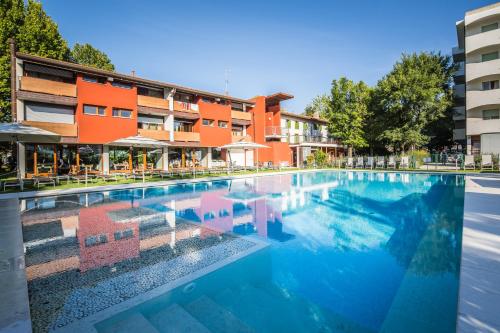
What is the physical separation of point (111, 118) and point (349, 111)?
28.6 metres

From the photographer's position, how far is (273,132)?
104ft

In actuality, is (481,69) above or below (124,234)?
above

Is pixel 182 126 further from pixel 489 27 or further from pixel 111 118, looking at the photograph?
pixel 489 27

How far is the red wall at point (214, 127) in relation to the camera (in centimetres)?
2610

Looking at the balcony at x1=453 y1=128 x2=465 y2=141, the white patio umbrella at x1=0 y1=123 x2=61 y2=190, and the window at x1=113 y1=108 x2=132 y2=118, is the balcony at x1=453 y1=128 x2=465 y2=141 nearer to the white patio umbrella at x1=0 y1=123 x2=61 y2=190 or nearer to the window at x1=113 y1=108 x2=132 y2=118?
the window at x1=113 y1=108 x2=132 y2=118

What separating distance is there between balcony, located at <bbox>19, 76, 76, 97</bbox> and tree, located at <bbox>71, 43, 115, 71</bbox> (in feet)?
50.2

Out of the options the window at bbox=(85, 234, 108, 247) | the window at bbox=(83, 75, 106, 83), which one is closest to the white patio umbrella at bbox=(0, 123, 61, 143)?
the window at bbox=(83, 75, 106, 83)

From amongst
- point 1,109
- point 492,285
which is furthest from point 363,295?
point 1,109

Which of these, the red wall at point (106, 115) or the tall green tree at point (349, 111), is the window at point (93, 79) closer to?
the red wall at point (106, 115)

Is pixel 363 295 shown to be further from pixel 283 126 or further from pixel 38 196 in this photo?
pixel 283 126

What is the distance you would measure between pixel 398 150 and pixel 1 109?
42959 mm

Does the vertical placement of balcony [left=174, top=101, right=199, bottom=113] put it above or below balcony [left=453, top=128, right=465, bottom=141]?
above

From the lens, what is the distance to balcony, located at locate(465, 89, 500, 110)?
26.3m

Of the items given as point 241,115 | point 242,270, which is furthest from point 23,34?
point 242,270
